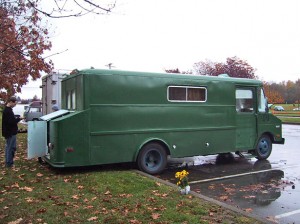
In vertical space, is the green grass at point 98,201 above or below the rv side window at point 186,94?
below

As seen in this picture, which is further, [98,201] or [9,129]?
[9,129]

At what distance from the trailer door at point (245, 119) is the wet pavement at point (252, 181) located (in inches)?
24.3

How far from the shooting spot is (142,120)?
936cm

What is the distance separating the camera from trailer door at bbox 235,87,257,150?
1132 cm

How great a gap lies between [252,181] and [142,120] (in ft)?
10.7

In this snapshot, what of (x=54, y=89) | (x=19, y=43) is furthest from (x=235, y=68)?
(x=19, y=43)

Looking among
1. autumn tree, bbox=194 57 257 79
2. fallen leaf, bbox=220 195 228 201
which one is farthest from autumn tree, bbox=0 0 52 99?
autumn tree, bbox=194 57 257 79

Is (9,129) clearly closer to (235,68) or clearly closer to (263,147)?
(263,147)

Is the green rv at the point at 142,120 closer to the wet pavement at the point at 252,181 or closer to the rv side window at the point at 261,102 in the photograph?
the rv side window at the point at 261,102

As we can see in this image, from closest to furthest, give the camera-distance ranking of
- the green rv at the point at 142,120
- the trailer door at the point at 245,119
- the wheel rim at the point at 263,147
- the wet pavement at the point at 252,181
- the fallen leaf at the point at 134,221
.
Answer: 1. the fallen leaf at the point at 134,221
2. the wet pavement at the point at 252,181
3. the green rv at the point at 142,120
4. the trailer door at the point at 245,119
5. the wheel rim at the point at 263,147

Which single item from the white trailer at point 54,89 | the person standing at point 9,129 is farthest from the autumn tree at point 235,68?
the person standing at point 9,129

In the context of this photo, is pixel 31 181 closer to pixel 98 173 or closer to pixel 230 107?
pixel 98 173

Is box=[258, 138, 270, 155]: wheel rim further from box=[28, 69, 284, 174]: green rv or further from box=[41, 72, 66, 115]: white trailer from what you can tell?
box=[41, 72, 66, 115]: white trailer

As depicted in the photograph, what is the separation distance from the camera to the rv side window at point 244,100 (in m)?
11.4
